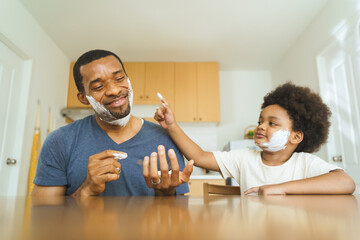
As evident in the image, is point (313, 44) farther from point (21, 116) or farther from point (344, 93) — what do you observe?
point (21, 116)

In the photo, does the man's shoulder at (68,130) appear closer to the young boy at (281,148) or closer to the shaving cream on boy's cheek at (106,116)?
the shaving cream on boy's cheek at (106,116)

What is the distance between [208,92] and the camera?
395 centimetres

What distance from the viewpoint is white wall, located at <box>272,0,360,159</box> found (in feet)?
8.06

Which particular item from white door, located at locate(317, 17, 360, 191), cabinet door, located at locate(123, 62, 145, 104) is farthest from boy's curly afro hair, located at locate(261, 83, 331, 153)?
cabinet door, located at locate(123, 62, 145, 104)

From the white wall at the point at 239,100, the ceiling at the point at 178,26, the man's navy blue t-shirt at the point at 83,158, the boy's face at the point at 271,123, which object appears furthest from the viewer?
the white wall at the point at 239,100

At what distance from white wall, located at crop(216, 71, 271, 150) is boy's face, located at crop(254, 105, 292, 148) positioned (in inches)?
Answer: 114

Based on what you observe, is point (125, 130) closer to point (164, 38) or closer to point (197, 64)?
point (164, 38)

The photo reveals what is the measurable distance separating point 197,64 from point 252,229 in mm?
4001

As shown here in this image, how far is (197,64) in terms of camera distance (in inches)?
158

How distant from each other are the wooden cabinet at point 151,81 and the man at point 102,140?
2713mm

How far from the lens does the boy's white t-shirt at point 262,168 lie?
1.11 meters

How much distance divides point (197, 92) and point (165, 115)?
9.80 ft

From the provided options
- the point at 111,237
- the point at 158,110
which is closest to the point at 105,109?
the point at 158,110

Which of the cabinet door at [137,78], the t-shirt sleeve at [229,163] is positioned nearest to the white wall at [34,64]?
the cabinet door at [137,78]
